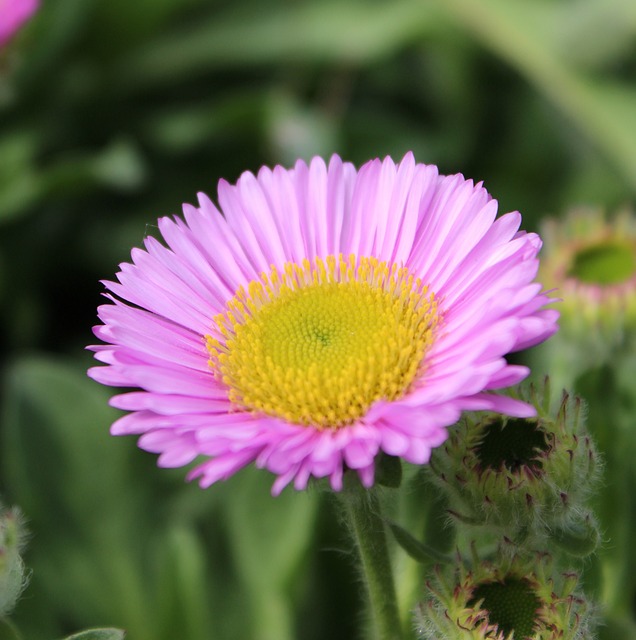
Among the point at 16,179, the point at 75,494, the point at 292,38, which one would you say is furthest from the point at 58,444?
the point at 292,38

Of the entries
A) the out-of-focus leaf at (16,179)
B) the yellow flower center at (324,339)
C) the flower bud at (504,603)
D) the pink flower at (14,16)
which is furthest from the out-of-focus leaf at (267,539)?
the pink flower at (14,16)

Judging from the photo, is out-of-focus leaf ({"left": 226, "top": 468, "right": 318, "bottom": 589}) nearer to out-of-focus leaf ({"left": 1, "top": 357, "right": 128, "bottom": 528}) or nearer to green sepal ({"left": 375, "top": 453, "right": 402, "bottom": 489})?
out-of-focus leaf ({"left": 1, "top": 357, "right": 128, "bottom": 528})

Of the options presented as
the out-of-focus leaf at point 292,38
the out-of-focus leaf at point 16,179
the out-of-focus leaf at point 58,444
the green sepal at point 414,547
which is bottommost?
the green sepal at point 414,547

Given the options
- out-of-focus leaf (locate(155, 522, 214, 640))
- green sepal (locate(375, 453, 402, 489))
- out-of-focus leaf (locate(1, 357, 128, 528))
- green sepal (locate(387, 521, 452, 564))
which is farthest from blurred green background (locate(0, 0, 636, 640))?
green sepal (locate(375, 453, 402, 489))

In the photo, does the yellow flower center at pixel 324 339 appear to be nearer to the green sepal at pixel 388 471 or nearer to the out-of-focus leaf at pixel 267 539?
the green sepal at pixel 388 471

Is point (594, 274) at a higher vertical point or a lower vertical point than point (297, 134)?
lower

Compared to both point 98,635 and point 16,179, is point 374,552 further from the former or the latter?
point 16,179

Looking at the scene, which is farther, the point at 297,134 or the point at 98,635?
the point at 297,134
